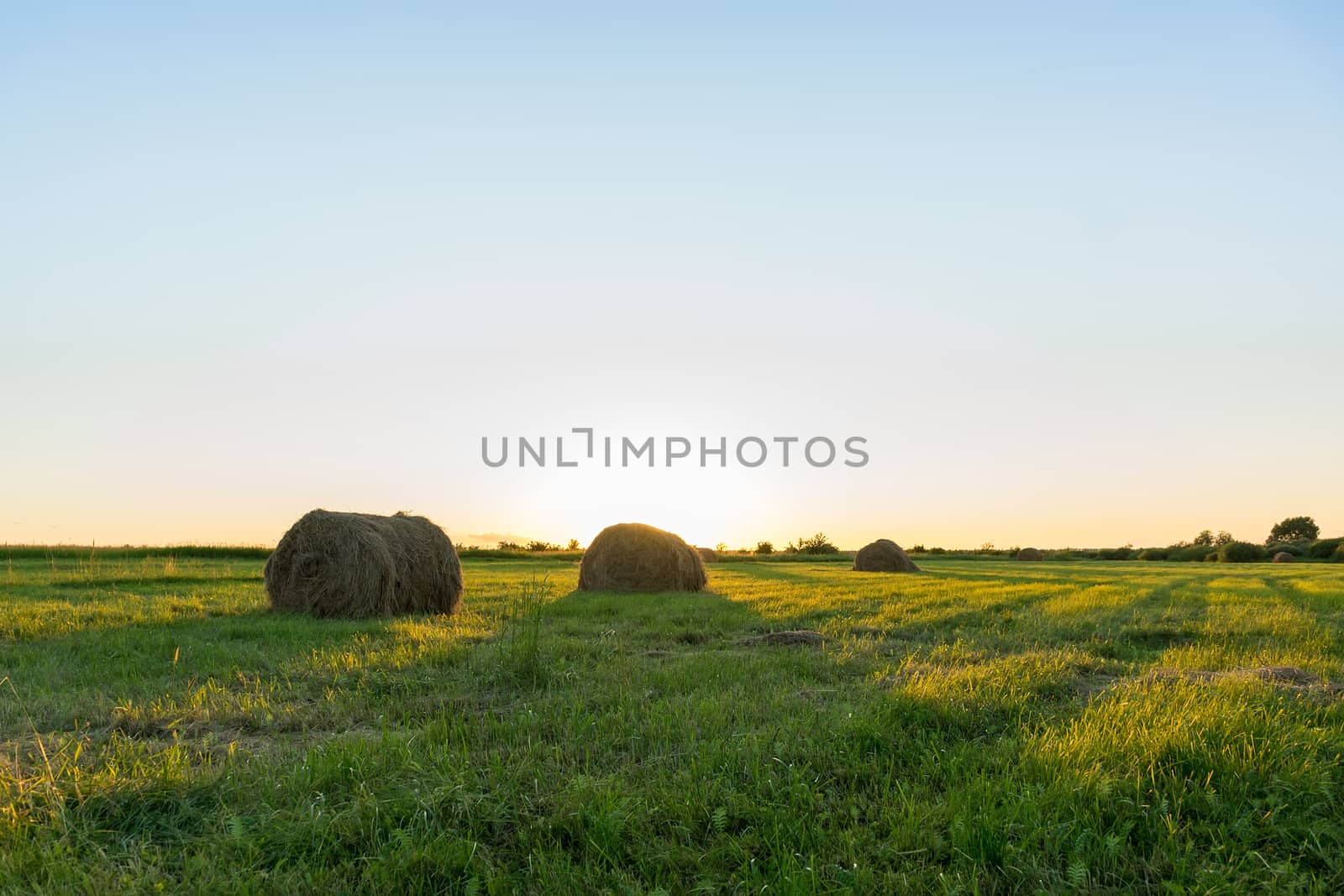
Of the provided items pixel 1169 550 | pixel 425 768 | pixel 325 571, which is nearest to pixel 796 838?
pixel 425 768

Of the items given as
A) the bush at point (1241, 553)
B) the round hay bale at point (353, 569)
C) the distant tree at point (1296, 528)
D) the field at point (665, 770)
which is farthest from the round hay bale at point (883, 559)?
the distant tree at point (1296, 528)

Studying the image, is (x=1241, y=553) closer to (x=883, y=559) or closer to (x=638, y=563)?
(x=883, y=559)

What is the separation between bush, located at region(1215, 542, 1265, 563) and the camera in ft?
203

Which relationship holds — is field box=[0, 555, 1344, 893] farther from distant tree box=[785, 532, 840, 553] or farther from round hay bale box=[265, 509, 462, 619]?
distant tree box=[785, 532, 840, 553]

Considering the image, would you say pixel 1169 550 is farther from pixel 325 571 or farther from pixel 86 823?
pixel 86 823

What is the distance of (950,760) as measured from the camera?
4.62 m

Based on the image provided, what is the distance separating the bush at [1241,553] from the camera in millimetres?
61750

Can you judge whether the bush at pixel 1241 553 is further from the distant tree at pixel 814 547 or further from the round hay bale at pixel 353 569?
the round hay bale at pixel 353 569

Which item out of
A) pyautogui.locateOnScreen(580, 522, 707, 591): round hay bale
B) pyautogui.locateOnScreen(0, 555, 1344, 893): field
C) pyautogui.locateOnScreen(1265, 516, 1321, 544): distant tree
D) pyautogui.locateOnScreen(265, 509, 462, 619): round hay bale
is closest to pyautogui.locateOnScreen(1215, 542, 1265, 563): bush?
pyautogui.locateOnScreen(1265, 516, 1321, 544): distant tree

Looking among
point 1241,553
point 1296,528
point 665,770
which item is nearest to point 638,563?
point 665,770

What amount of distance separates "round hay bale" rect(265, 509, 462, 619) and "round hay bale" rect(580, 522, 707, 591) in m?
6.11

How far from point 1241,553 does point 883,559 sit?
4419cm

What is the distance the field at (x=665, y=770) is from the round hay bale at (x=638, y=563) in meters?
12.3

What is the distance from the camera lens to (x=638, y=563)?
844 inches
